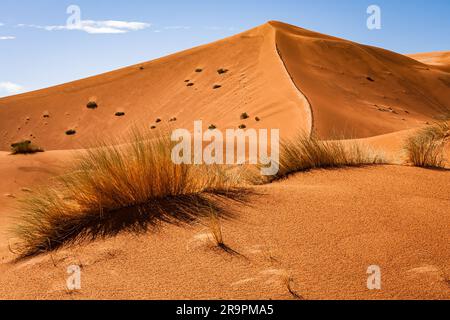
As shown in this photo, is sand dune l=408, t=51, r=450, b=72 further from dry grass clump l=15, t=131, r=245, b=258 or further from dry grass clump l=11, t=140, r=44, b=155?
dry grass clump l=15, t=131, r=245, b=258

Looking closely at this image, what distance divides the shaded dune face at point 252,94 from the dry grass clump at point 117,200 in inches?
547

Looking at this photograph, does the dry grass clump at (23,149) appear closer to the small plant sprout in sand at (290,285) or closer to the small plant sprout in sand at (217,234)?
the small plant sprout in sand at (217,234)

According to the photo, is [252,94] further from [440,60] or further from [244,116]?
[440,60]

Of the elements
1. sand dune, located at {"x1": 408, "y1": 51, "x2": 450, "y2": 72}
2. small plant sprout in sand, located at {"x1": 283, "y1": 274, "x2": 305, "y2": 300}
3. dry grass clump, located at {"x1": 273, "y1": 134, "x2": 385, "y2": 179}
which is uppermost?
sand dune, located at {"x1": 408, "y1": 51, "x2": 450, "y2": 72}

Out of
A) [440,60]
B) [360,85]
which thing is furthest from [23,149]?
[440,60]

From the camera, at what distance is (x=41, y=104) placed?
39.7m

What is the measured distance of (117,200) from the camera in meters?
3.96

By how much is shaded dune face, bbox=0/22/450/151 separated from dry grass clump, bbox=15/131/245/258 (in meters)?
13.9

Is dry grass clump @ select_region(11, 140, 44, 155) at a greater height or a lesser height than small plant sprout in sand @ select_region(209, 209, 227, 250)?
lesser

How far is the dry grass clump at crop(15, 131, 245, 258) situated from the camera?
12.1ft

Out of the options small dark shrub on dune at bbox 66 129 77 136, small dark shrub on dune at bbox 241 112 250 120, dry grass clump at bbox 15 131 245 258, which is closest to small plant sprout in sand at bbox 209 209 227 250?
dry grass clump at bbox 15 131 245 258
